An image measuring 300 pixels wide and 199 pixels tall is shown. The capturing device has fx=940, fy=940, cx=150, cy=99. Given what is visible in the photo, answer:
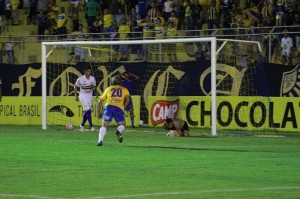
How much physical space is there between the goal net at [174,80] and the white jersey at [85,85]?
132 cm

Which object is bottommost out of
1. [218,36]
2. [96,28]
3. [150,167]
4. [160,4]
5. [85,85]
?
[150,167]

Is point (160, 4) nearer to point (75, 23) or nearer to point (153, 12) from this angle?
point (153, 12)

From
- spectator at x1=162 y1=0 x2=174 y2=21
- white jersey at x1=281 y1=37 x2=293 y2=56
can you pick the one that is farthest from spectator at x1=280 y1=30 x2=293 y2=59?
spectator at x1=162 y1=0 x2=174 y2=21

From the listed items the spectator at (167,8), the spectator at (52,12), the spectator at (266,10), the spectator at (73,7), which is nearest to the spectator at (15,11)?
the spectator at (52,12)

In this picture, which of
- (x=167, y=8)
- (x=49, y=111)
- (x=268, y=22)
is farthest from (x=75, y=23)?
(x=268, y=22)

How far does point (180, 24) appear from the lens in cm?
3788

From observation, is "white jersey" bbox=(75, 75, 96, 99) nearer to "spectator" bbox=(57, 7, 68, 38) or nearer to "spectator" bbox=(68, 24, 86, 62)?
"spectator" bbox=(68, 24, 86, 62)

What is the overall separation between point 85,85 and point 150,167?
44.6 feet

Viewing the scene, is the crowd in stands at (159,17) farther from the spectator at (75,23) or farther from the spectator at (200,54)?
the spectator at (200,54)

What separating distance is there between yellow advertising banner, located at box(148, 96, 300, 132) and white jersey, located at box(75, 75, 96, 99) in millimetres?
3156

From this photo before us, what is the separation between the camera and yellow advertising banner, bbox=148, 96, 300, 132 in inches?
1213

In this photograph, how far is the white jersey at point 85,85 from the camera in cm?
3188

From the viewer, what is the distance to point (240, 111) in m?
31.5

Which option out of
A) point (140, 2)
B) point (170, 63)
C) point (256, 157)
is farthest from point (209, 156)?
point (140, 2)
